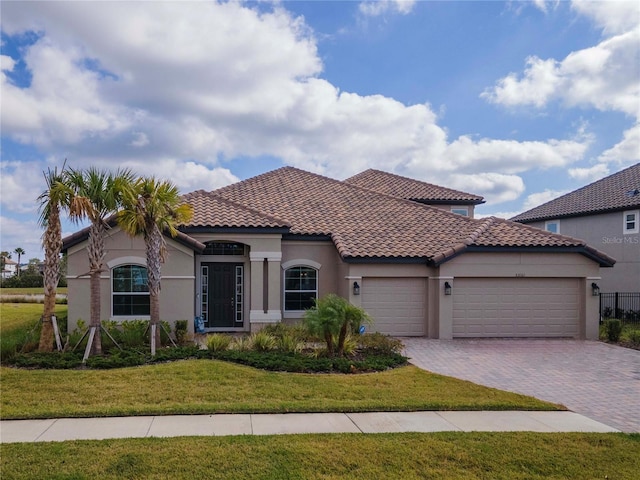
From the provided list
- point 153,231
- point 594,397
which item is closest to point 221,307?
point 153,231

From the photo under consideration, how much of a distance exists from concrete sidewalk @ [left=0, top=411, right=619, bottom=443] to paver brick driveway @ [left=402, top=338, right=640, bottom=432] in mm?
1179

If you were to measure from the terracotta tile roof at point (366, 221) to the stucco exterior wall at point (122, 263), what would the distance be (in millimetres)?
1833

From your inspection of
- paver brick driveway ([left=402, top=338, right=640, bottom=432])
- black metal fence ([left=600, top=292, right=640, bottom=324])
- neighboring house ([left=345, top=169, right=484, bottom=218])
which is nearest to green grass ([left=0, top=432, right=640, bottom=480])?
paver brick driveway ([left=402, top=338, right=640, bottom=432])

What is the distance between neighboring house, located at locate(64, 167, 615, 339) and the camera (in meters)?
14.6

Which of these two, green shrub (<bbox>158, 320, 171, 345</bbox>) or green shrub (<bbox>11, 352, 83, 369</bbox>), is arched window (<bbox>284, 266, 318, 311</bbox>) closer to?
green shrub (<bbox>158, 320, 171, 345</bbox>)

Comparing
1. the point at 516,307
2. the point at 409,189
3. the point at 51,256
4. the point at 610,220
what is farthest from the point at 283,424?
the point at 610,220

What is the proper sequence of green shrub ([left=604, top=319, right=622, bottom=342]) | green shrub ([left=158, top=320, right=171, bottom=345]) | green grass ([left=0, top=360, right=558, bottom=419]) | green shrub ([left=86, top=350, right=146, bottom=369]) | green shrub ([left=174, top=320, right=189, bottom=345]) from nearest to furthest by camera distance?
1. green grass ([left=0, top=360, right=558, bottom=419])
2. green shrub ([left=86, top=350, right=146, bottom=369])
3. green shrub ([left=158, top=320, right=171, bottom=345])
4. green shrub ([left=174, top=320, right=189, bottom=345])
5. green shrub ([left=604, top=319, right=622, bottom=342])

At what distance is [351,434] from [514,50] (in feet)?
46.0

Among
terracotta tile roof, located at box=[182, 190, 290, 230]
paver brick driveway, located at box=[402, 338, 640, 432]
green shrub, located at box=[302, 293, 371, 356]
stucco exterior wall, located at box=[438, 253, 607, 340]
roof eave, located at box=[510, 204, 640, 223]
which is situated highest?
roof eave, located at box=[510, 204, 640, 223]

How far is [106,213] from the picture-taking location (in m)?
12.0

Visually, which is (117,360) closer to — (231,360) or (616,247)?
(231,360)

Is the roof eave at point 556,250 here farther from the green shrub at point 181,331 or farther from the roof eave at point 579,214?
the green shrub at point 181,331

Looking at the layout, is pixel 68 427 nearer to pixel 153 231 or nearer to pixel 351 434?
pixel 351 434

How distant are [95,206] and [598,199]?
86.8 feet
